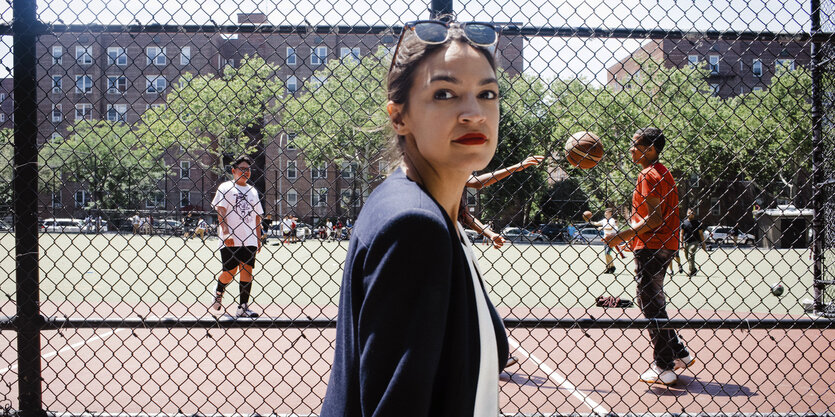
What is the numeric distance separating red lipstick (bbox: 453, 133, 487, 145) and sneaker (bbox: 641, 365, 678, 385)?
4291 millimetres

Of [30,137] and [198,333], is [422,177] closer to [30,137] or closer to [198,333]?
[30,137]

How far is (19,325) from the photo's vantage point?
339cm

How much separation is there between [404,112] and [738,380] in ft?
16.4

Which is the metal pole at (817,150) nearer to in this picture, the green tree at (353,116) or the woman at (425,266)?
the green tree at (353,116)

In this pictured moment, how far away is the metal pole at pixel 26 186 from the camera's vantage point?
3.41m

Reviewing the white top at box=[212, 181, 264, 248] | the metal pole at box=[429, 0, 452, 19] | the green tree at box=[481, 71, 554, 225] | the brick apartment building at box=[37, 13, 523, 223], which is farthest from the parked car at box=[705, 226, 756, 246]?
the white top at box=[212, 181, 264, 248]

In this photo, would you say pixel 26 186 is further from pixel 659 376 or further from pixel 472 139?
pixel 659 376

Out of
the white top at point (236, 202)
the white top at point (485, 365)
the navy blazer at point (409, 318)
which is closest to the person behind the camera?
the navy blazer at point (409, 318)

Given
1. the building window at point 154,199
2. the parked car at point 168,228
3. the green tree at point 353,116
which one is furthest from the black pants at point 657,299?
the parked car at point 168,228

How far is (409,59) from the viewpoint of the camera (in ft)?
4.46

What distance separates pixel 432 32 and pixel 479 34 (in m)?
0.12

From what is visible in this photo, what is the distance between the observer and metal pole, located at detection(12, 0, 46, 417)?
341cm

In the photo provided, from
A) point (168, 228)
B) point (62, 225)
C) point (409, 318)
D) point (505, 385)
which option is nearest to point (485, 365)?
point (409, 318)

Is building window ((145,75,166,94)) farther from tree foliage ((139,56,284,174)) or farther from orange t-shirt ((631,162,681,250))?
orange t-shirt ((631,162,681,250))
